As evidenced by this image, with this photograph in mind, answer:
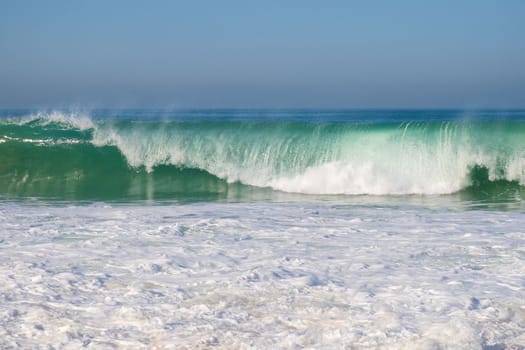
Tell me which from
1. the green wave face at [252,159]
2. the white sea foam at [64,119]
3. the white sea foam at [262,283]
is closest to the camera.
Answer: the white sea foam at [262,283]

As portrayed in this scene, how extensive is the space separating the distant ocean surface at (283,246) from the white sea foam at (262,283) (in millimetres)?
15

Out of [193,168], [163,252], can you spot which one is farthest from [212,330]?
[193,168]

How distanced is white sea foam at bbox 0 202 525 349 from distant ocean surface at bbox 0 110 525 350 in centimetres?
2

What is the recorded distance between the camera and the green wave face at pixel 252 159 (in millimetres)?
12430

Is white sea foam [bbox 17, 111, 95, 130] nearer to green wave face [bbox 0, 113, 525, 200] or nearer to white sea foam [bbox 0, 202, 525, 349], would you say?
green wave face [bbox 0, 113, 525, 200]

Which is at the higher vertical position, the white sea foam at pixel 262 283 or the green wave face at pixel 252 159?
the green wave face at pixel 252 159

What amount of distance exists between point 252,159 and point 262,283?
9740 millimetres

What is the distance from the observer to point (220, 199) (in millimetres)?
10797

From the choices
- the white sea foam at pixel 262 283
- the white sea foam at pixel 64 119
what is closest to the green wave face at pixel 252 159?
the white sea foam at pixel 64 119

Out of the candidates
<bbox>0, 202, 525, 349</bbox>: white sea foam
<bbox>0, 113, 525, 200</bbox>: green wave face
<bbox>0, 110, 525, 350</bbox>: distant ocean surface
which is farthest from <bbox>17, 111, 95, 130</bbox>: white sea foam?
<bbox>0, 202, 525, 349</bbox>: white sea foam

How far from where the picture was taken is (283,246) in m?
6.12

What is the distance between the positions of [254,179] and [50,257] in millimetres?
8009

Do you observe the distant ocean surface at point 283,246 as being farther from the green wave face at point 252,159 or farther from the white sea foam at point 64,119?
the white sea foam at point 64,119

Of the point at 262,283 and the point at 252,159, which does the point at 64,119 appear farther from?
the point at 262,283
